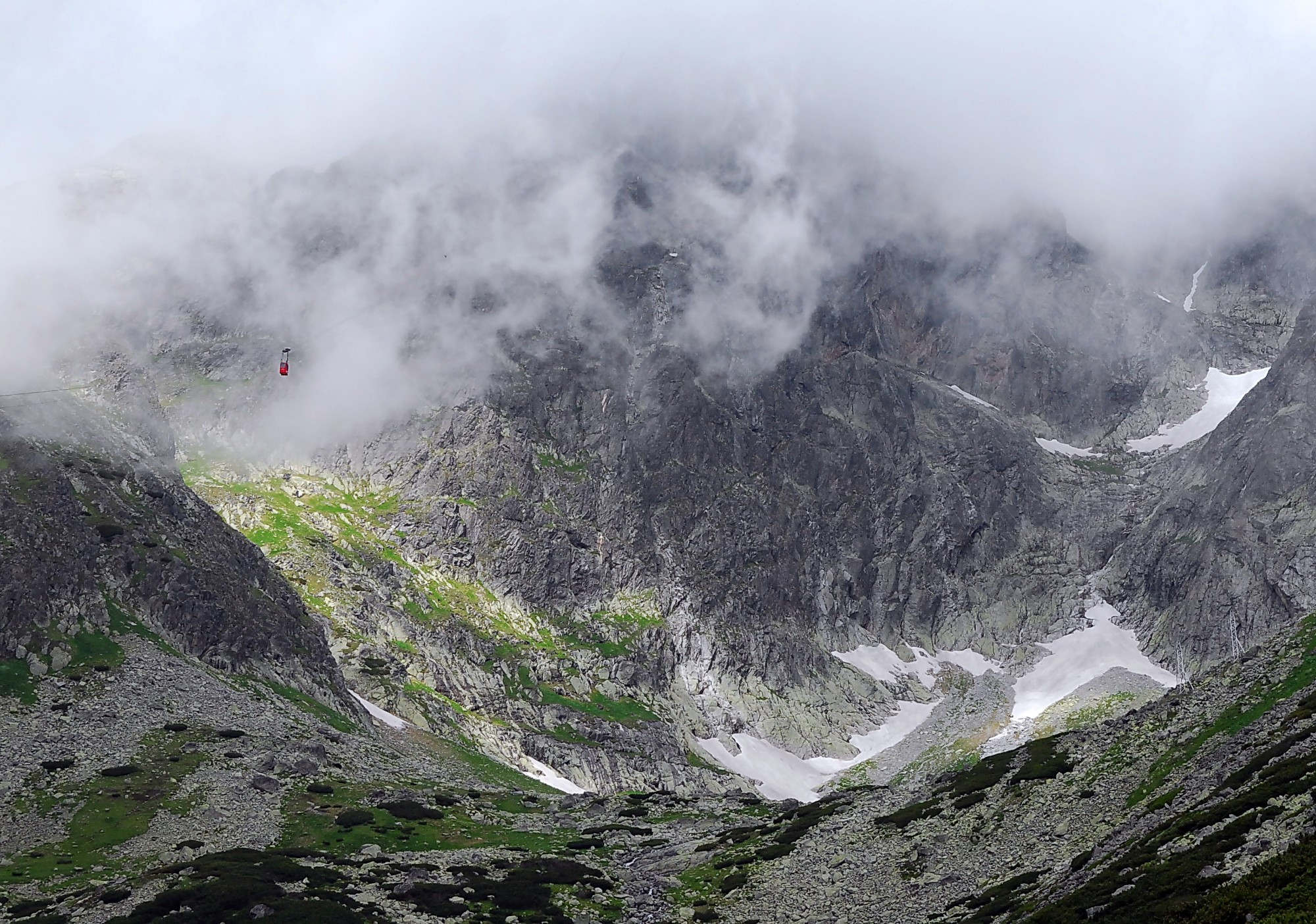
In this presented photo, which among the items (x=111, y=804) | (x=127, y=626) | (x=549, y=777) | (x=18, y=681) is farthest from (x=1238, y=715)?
(x=549, y=777)

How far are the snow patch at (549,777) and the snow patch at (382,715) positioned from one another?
65.1 ft

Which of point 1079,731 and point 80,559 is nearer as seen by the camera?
point 1079,731

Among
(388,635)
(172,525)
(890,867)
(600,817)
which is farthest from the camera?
(388,635)

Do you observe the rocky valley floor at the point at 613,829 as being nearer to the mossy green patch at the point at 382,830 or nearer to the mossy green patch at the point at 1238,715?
the mossy green patch at the point at 1238,715

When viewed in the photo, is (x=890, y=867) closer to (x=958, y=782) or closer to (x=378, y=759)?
(x=958, y=782)

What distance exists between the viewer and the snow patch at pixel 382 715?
154750 mm

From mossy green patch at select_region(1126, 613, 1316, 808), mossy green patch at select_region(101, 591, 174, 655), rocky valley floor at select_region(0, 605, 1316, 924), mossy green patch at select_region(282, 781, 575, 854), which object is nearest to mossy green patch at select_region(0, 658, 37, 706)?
rocky valley floor at select_region(0, 605, 1316, 924)

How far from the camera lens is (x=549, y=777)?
167875mm

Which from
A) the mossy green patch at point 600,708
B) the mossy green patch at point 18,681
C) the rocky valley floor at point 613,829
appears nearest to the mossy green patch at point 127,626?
the rocky valley floor at point 613,829

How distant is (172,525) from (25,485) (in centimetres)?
1906

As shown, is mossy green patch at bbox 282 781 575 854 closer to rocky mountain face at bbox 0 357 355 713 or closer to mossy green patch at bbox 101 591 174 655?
mossy green patch at bbox 101 591 174 655

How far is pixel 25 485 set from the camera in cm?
13150

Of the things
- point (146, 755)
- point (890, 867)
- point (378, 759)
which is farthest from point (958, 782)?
point (146, 755)

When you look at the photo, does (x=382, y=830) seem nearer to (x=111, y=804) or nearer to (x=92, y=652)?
(x=111, y=804)
